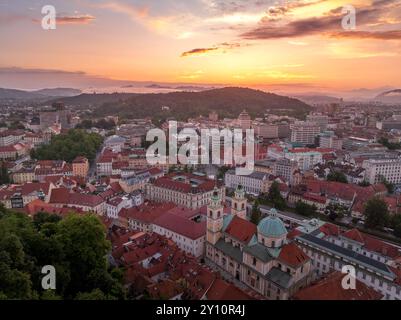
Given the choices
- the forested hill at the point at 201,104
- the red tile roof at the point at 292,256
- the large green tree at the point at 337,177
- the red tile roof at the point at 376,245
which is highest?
the forested hill at the point at 201,104

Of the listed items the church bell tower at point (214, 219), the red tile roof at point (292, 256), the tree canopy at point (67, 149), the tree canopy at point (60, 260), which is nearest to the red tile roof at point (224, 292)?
the red tile roof at point (292, 256)

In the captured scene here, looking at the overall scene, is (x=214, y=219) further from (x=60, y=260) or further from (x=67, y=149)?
(x=67, y=149)

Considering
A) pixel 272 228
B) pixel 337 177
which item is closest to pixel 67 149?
pixel 337 177

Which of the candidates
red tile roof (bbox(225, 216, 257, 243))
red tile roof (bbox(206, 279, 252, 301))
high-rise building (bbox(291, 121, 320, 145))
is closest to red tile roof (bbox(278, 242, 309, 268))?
red tile roof (bbox(225, 216, 257, 243))

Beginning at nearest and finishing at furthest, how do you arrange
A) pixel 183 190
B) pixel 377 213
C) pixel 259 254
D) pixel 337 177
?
1. pixel 259 254
2. pixel 377 213
3. pixel 183 190
4. pixel 337 177

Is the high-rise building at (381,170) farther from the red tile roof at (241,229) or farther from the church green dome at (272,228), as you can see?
the church green dome at (272,228)

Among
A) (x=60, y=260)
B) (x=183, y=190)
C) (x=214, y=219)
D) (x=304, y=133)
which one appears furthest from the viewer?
(x=304, y=133)
